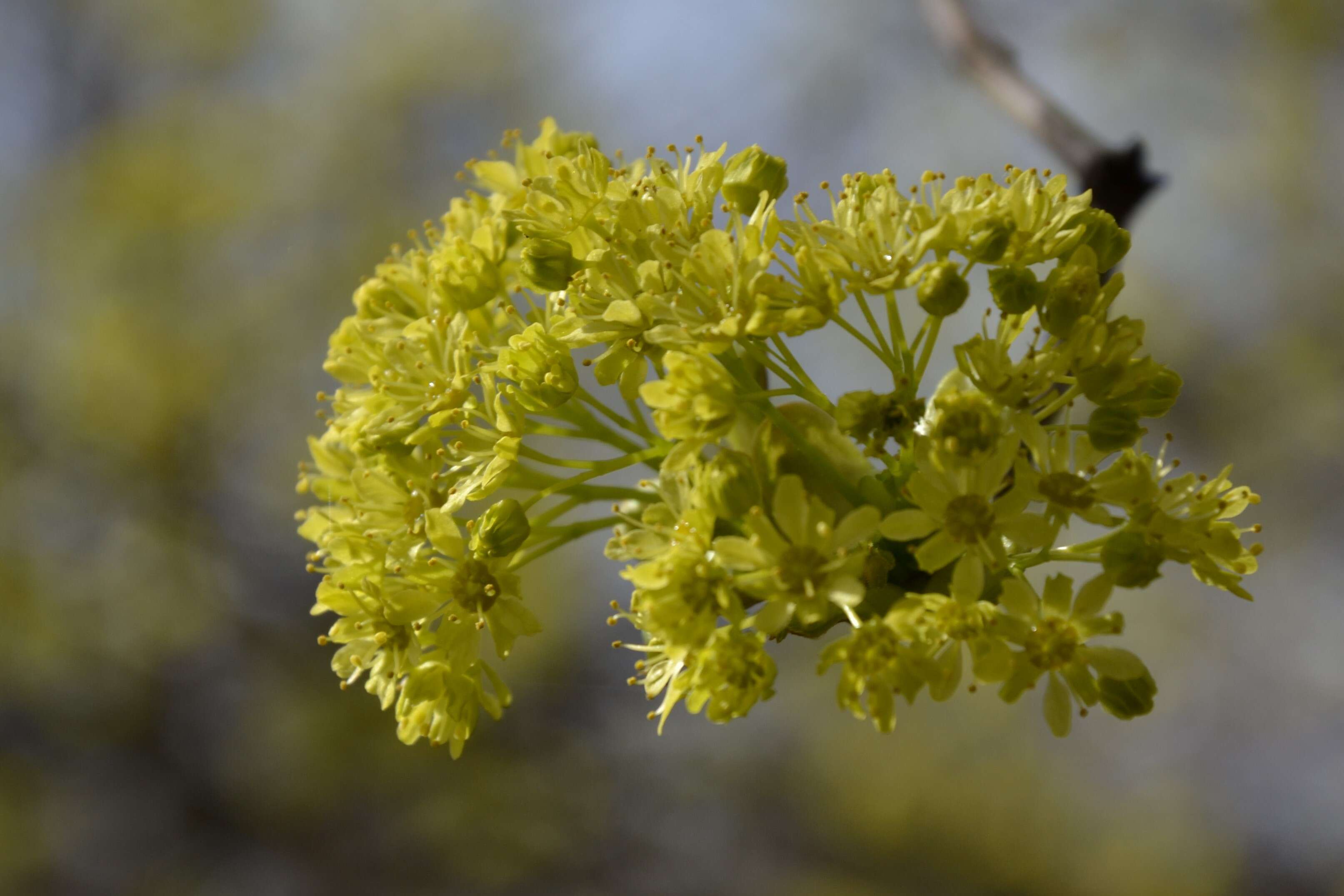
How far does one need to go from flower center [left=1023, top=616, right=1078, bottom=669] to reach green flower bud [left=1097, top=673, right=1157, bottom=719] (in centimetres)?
7

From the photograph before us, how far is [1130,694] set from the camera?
4.14 feet

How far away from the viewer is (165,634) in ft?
21.2

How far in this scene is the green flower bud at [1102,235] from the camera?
142 centimetres

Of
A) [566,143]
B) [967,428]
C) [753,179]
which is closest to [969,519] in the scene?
[967,428]

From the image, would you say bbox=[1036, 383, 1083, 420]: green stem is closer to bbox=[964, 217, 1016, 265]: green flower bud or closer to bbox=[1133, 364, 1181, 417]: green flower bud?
bbox=[1133, 364, 1181, 417]: green flower bud

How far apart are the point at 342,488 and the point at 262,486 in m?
5.67

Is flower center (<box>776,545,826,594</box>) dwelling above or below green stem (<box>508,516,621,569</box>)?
below

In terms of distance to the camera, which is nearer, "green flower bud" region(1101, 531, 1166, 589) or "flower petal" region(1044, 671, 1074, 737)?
"green flower bud" region(1101, 531, 1166, 589)

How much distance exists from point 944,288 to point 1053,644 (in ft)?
1.55

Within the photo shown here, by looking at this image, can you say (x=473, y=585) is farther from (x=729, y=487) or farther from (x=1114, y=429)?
(x=1114, y=429)

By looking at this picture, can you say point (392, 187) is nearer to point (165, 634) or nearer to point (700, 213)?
point (165, 634)

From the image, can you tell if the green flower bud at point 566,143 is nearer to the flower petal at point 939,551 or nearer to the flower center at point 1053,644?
the flower petal at point 939,551

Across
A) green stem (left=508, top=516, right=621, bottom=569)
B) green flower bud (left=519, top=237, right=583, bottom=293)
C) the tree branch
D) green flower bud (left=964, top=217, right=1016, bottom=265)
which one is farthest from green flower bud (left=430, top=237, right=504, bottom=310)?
the tree branch

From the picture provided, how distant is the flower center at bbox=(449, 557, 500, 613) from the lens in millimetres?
1454
